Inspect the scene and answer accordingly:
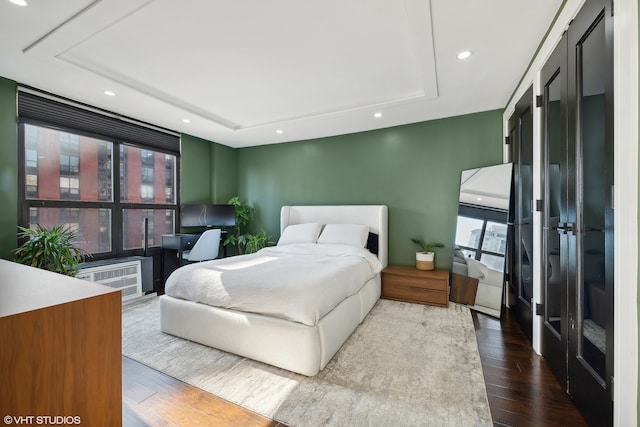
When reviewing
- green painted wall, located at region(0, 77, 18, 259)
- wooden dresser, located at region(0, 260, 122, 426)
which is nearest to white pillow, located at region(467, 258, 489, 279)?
wooden dresser, located at region(0, 260, 122, 426)

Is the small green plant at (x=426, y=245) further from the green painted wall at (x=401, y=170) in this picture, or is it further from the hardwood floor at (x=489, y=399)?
the hardwood floor at (x=489, y=399)

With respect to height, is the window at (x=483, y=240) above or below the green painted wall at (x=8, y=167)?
below

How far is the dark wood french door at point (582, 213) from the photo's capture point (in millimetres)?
1275

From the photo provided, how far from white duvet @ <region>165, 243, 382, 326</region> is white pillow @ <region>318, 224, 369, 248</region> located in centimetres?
69

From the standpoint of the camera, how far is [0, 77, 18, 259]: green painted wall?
2.70 meters

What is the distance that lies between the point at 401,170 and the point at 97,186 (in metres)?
4.12

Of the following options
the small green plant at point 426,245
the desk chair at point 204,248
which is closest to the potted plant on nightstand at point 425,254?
the small green plant at point 426,245

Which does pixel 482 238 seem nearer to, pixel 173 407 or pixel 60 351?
pixel 173 407

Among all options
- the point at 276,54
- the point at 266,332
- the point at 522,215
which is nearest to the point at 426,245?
the point at 522,215

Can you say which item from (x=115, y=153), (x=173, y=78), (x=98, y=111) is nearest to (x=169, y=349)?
(x=173, y=78)

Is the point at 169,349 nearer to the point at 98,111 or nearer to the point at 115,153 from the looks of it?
the point at 115,153

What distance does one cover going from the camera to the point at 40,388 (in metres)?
0.78

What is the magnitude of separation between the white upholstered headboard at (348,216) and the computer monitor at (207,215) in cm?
91

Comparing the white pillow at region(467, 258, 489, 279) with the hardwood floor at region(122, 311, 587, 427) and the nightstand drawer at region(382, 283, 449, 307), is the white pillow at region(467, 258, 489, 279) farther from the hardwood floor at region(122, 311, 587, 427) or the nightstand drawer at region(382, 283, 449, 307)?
the hardwood floor at region(122, 311, 587, 427)
